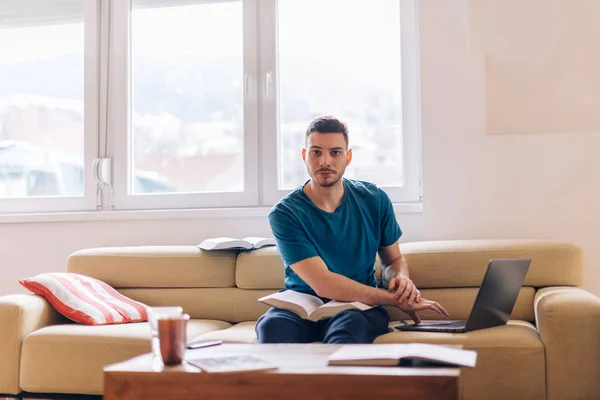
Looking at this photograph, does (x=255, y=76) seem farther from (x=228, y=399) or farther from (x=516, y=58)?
(x=228, y=399)

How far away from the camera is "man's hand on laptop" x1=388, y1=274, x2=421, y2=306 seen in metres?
2.44

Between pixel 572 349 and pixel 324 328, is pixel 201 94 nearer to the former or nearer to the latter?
pixel 324 328

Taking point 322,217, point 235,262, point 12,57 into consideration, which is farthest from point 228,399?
point 12,57

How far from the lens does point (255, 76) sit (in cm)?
370

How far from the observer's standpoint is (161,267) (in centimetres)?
309

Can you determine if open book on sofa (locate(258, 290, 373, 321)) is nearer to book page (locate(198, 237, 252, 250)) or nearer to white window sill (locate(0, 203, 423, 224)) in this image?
book page (locate(198, 237, 252, 250))

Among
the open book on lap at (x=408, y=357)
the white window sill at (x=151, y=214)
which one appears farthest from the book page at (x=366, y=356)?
the white window sill at (x=151, y=214)

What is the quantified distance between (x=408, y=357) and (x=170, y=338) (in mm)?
535

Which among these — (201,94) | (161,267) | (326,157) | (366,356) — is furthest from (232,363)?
(201,94)

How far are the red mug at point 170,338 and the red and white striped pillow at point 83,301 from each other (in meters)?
1.19

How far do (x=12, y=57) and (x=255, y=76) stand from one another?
4.62 feet

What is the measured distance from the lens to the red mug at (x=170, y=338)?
1.66 meters

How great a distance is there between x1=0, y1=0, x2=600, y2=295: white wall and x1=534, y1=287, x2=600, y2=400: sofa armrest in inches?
35.8

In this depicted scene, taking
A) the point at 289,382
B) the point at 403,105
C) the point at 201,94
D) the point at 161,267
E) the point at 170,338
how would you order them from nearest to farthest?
1. the point at 289,382
2. the point at 170,338
3. the point at 161,267
4. the point at 403,105
5. the point at 201,94
